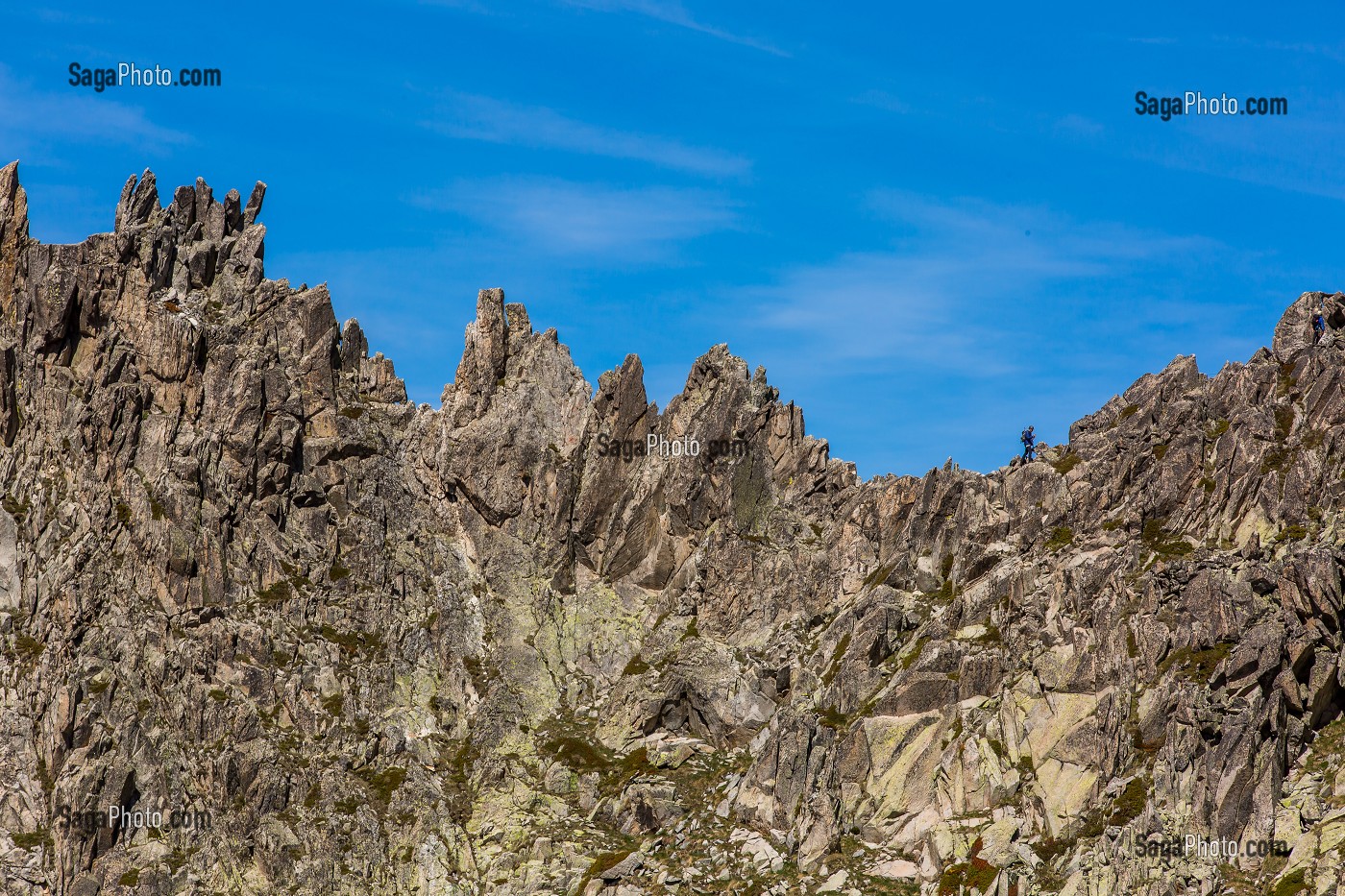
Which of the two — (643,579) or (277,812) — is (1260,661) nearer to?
(643,579)

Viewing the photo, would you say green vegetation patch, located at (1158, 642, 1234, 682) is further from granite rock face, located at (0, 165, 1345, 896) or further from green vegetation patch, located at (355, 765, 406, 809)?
green vegetation patch, located at (355, 765, 406, 809)

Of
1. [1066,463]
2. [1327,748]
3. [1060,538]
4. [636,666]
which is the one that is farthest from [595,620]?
[1327,748]

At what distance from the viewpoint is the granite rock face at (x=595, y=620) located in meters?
126

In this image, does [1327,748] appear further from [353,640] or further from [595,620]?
[353,640]

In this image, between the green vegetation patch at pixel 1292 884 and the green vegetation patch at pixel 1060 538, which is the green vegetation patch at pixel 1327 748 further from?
the green vegetation patch at pixel 1060 538

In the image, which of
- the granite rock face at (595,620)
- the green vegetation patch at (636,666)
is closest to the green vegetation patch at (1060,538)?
the granite rock face at (595,620)

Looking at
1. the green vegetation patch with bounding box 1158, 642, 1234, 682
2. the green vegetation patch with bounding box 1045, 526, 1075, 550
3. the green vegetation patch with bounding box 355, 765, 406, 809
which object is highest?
the green vegetation patch with bounding box 1045, 526, 1075, 550

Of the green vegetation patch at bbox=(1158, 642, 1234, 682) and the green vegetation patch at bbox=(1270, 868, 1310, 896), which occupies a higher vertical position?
the green vegetation patch at bbox=(1158, 642, 1234, 682)

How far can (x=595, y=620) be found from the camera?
162 m

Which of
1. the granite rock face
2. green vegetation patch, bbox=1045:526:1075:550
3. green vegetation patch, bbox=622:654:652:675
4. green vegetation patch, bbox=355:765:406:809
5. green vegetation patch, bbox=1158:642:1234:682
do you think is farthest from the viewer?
green vegetation patch, bbox=622:654:652:675

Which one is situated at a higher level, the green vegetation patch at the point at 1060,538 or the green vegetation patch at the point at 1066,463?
the green vegetation patch at the point at 1066,463

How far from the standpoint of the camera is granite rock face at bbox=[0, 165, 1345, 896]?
12556 centimetres

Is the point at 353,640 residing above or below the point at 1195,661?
above

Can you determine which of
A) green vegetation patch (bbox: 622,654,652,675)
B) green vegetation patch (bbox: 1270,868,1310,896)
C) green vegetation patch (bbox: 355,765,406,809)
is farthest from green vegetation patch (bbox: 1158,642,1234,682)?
green vegetation patch (bbox: 355,765,406,809)
